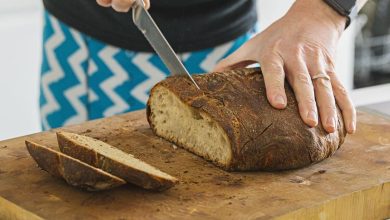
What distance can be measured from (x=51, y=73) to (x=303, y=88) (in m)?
0.87

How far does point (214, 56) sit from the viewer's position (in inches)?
88.7

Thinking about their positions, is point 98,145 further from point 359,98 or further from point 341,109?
point 359,98

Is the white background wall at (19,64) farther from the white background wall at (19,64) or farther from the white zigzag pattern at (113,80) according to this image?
the white zigzag pattern at (113,80)

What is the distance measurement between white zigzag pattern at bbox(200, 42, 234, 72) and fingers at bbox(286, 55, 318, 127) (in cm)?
43

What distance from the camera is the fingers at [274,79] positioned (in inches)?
68.7

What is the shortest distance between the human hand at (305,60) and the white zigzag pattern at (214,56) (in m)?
0.27

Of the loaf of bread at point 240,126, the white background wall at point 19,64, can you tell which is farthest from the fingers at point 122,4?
the white background wall at point 19,64

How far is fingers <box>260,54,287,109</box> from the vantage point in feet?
5.72

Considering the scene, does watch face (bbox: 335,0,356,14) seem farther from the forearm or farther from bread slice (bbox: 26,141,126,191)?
bread slice (bbox: 26,141,126,191)

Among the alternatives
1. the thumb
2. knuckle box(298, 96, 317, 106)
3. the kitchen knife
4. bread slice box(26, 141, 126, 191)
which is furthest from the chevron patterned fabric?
bread slice box(26, 141, 126, 191)

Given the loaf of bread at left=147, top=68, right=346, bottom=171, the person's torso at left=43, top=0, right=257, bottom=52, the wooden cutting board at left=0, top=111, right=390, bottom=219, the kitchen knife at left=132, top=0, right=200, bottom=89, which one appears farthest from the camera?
the person's torso at left=43, top=0, right=257, bottom=52

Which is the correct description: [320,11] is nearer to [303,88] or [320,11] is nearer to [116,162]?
[303,88]

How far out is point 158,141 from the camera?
6.09 ft

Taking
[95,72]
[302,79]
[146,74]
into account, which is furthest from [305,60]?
[95,72]
